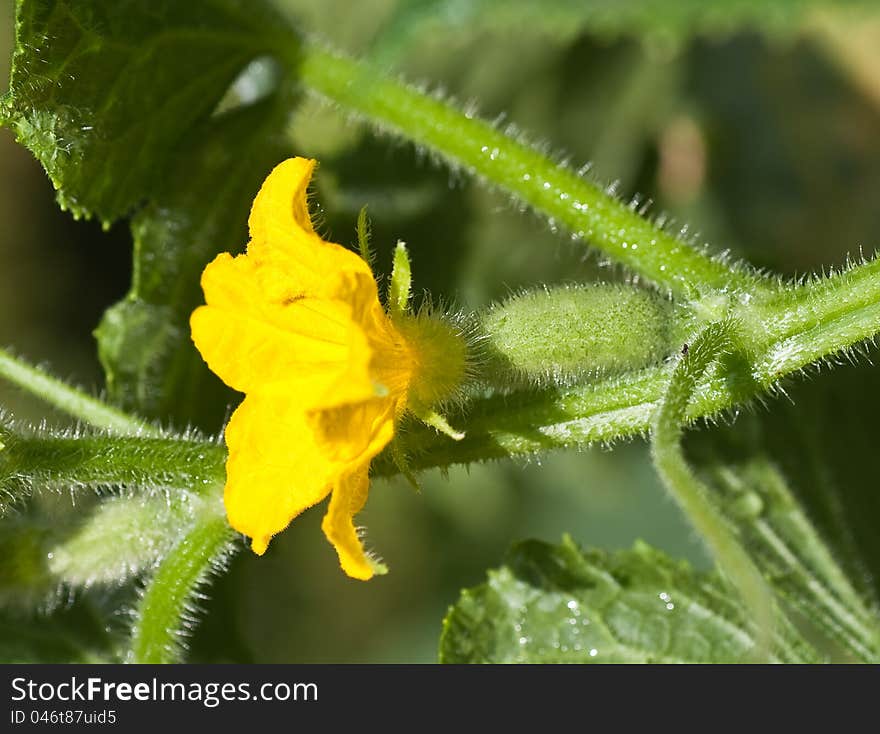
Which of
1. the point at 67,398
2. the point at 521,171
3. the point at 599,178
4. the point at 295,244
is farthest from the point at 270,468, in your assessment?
the point at 599,178

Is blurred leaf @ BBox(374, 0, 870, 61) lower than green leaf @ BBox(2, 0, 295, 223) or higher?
higher

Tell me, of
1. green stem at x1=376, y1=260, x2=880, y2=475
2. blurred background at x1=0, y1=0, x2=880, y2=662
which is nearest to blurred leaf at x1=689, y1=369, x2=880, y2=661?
Result: green stem at x1=376, y1=260, x2=880, y2=475

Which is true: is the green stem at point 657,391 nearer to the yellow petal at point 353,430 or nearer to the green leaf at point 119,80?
the yellow petal at point 353,430

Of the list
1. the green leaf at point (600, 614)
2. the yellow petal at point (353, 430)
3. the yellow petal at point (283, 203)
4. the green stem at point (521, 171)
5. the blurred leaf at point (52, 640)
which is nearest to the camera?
the yellow petal at point (353, 430)

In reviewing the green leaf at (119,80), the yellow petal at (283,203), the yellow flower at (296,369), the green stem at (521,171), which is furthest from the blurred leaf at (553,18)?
the yellow flower at (296,369)

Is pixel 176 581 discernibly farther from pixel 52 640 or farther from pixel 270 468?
pixel 52 640

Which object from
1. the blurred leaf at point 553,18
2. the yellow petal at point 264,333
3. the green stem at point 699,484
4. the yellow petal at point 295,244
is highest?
the blurred leaf at point 553,18

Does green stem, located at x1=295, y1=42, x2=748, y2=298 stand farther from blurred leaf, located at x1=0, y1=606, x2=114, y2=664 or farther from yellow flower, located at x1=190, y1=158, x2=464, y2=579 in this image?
blurred leaf, located at x1=0, y1=606, x2=114, y2=664
